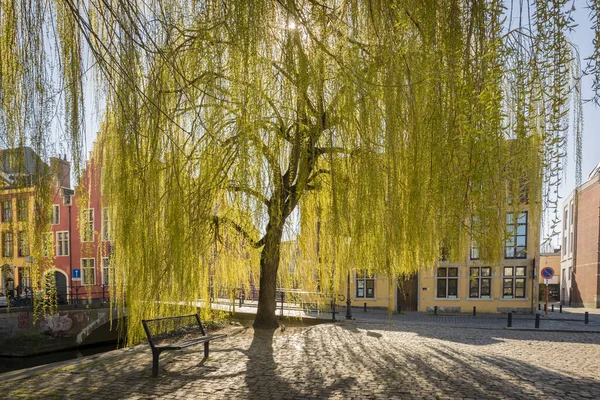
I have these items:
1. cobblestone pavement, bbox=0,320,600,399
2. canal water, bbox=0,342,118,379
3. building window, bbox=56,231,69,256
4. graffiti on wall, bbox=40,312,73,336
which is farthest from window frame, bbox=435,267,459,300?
building window, bbox=56,231,69,256

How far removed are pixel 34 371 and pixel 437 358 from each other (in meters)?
6.54

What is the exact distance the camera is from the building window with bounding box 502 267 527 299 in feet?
68.4

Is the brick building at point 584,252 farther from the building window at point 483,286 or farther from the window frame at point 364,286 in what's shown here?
the window frame at point 364,286

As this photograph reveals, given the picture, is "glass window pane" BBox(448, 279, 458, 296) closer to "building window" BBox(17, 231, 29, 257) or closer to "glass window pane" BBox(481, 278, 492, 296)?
"glass window pane" BBox(481, 278, 492, 296)

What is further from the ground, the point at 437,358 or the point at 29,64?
the point at 29,64

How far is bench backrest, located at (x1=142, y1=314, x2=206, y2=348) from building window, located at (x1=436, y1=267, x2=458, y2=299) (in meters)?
14.2

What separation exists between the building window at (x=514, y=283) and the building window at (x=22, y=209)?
21667 millimetres

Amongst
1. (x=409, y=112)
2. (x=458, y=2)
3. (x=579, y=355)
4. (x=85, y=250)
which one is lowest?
(x=579, y=355)

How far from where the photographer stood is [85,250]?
652 centimetres

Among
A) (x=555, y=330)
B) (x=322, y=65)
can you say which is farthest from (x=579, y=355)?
(x=322, y=65)

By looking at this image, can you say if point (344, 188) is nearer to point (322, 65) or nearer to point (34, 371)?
point (322, 65)

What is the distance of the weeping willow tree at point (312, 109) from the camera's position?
306 centimetres

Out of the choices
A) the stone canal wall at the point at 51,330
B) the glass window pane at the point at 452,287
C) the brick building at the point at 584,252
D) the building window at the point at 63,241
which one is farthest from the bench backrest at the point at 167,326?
the brick building at the point at 584,252

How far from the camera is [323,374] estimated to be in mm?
6086
